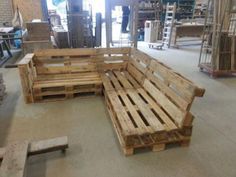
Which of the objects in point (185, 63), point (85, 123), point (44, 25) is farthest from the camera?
point (44, 25)

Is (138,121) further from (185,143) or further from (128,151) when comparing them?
(185,143)

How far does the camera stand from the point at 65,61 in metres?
3.84

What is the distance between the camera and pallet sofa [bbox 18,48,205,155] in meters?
2.23

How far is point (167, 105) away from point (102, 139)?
2.73 ft

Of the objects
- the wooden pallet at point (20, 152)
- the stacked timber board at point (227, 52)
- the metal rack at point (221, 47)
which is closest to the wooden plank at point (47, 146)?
the wooden pallet at point (20, 152)

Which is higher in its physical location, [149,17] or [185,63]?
[149,17]

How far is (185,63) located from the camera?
5875mm

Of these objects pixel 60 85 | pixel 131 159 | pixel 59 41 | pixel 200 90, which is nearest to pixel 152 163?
pixel 131 159

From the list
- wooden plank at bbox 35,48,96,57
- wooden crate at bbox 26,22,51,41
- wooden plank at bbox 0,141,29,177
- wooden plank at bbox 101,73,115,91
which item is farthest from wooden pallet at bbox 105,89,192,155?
wooden crate at bbox 26,22,51,41

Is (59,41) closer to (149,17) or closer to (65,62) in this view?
(65,62)

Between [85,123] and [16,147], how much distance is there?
0.94m

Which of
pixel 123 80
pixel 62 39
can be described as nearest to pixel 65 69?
pixel 123 80

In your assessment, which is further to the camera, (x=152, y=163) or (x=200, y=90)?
(x=152, y=163)

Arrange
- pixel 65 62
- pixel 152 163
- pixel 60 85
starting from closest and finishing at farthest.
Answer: pixel 152 163
pixel 60 85
pixel 65 62
